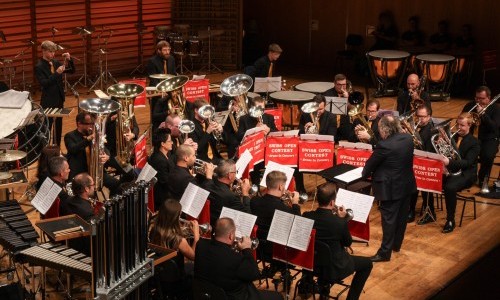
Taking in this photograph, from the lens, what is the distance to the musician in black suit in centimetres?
782

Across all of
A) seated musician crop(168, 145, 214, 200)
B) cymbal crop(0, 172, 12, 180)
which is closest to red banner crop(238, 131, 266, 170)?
seated musician crop(168, 145, 214, 200)

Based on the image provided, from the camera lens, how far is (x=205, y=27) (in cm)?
1778

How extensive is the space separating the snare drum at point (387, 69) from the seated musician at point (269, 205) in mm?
8734

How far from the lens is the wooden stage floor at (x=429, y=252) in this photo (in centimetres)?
753

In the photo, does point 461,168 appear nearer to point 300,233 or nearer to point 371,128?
point 371,128

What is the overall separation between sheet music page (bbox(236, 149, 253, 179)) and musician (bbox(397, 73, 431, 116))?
9.89 ft

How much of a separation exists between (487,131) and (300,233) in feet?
14.9

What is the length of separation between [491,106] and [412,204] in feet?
6.58

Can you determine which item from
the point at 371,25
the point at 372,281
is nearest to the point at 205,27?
the point at 371,25

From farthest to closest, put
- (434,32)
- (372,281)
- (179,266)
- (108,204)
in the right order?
(434,32) → (372,281) → (179,266) → (108,204)

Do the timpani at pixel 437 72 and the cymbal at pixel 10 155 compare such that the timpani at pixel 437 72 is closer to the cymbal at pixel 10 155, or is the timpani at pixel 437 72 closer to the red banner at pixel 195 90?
the red banner at pixel 195 90

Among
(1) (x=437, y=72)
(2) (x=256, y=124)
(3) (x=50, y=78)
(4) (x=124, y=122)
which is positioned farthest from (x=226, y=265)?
(1) (x=437, y=72)

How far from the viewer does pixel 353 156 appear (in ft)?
29.1

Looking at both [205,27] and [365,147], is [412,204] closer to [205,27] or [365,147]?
[365,147]
